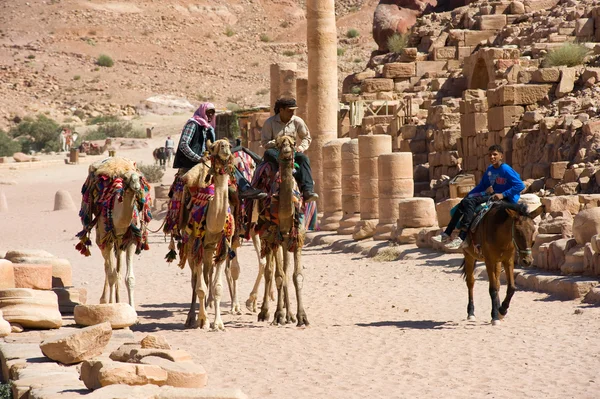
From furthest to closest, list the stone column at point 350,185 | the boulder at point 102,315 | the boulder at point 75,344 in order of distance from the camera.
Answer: the stone column at point 350,185 < the boulder at point 102,315 < the boulder at point 75,344

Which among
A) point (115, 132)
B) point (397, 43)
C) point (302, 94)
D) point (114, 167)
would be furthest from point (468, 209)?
point (115, 132)

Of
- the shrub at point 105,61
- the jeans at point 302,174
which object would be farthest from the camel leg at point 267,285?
the shrub at point 105,61

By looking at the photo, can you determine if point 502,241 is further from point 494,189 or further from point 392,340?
point 392,340

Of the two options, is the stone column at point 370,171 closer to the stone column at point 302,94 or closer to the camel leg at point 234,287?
the stone column at point 302,94

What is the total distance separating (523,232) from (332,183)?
13.4 m

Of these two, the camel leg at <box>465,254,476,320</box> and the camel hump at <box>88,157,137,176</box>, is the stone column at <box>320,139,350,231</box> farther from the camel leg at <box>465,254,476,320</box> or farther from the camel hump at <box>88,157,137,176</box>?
the camel leg at <box>465,254,476,320</box>

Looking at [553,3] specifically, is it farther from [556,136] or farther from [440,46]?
[556,136]

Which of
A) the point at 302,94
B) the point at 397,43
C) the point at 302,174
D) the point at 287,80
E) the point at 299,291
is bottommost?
the point at 299,291

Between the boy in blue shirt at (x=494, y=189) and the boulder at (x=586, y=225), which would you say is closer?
the boy in blue shirt at (x=494, y=189)

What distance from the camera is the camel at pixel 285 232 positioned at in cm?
1175

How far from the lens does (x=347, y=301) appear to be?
1441 centimetres

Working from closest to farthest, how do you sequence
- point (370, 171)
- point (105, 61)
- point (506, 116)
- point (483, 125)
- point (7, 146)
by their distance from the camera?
point (370, 171)
point (506, 116)
point (483, 125)
point (7, 146)
point (105, 61)

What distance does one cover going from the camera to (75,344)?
29.0 feet

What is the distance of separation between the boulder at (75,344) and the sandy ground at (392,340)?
3.22 feet
